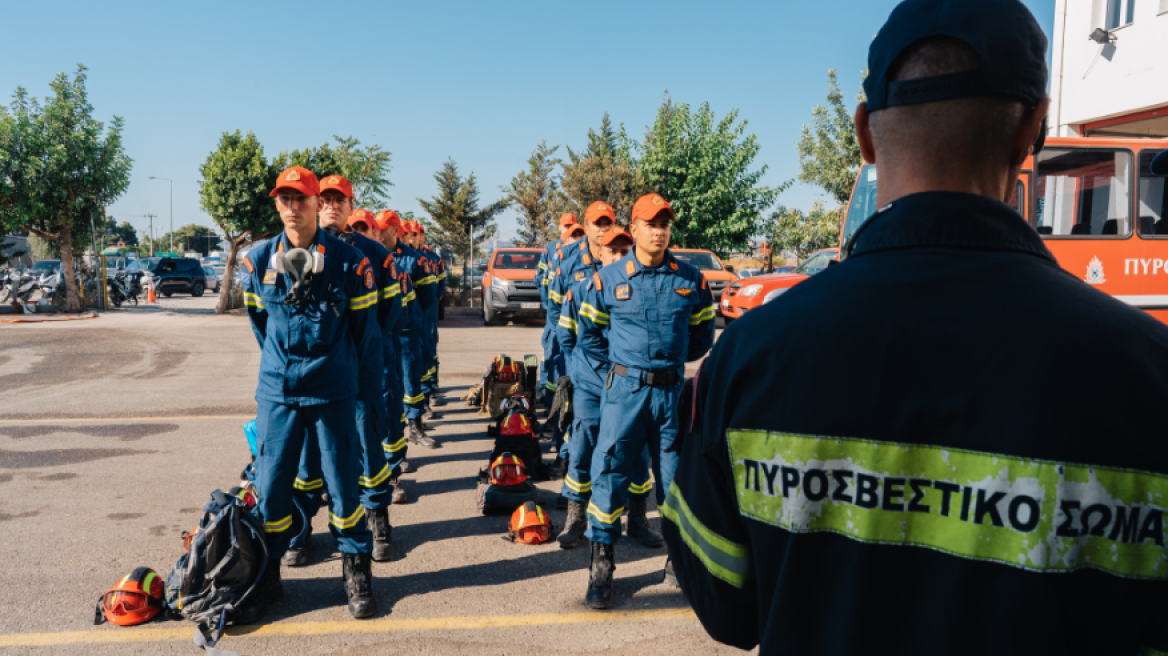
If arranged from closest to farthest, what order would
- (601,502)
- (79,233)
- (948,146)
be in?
(948,146) < (601,502) < (79,233)

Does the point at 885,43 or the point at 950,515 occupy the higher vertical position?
the point at 885,43

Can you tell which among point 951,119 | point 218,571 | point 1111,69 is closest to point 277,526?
point 218,571

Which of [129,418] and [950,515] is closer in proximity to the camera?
[950,515]

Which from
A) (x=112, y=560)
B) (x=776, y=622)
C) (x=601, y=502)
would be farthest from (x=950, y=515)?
(x=112, y=560)

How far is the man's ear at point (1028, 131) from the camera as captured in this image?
997 mm

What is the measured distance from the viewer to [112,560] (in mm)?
4199

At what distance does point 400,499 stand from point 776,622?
4876 mm

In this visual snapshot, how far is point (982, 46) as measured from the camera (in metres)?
0.95

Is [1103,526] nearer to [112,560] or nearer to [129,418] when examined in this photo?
[112,560]

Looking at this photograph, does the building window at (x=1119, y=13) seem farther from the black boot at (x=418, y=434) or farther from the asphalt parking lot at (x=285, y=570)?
the black boot at (x=418, y=434)

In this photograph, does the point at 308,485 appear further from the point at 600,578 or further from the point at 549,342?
the point at 549,342

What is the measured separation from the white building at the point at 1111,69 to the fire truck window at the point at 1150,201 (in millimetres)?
2231

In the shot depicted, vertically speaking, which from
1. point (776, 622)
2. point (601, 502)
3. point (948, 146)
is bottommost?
point (601, 502)

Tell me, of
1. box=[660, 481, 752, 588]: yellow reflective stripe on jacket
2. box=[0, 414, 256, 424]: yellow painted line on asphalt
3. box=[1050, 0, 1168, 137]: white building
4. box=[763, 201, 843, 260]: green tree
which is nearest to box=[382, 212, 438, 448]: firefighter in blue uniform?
box=[0, 414, 256, 424]: yellow painted line on asphalt
